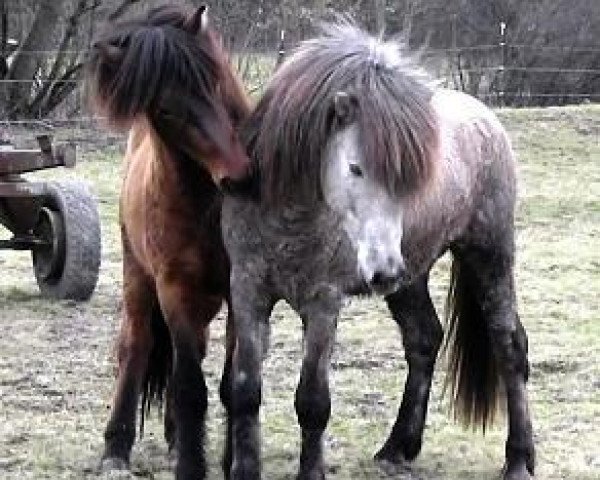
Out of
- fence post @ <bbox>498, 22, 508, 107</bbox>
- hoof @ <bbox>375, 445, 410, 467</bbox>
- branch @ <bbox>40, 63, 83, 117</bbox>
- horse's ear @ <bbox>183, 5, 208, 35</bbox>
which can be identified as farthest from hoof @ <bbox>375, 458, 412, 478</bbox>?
fence post @ <bbox>498, 22, 508, 107</bbox>

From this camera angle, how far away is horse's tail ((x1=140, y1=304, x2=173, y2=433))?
527 cm

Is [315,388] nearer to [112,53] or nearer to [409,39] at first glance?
[112,53]

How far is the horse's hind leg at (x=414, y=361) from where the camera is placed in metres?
5.41

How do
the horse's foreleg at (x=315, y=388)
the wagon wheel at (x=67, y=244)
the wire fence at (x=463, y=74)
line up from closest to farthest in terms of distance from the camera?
the horse's foreleg at (x=315, y=388), the wagon wheel at (x=67, y=244), the wire fence at (x=463, y=74)

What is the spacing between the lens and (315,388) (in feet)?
15.2

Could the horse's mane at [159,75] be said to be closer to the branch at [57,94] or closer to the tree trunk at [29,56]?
the branch at [57,94]

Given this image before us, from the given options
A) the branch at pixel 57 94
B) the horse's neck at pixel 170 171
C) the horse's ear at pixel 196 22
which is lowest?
the branch at pixel 57 94

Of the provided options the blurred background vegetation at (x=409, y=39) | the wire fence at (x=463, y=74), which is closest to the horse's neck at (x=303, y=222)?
the blurred background vegetation at (x=409, y=39)

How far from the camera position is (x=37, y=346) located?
24.2 ft

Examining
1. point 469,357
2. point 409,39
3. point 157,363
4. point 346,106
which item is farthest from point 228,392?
point 409,39

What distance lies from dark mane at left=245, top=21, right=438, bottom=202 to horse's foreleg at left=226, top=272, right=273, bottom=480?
14.1 inches

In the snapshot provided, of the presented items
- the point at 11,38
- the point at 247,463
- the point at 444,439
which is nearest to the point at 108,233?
the point at 444,439

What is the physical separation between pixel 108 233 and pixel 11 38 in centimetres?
1025

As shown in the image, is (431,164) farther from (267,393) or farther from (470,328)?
(267,393)
